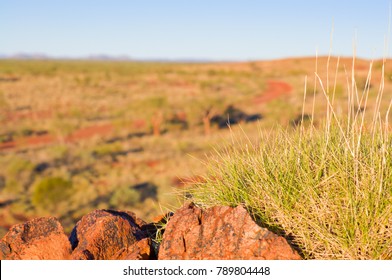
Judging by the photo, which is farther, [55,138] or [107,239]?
[55,138]

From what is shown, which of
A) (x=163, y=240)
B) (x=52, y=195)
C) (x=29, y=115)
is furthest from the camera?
(x=29, y=115)

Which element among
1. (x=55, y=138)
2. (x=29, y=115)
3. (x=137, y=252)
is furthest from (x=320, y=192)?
(x=29, y=115)

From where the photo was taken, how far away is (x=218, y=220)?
293 centimetres

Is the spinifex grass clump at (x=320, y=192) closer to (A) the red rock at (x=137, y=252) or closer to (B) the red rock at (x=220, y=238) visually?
(B) the red rock at (x=220, y=238)

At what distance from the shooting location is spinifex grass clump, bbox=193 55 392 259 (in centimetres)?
278

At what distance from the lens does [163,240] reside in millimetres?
2977

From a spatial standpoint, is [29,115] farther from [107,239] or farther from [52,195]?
[107,239]

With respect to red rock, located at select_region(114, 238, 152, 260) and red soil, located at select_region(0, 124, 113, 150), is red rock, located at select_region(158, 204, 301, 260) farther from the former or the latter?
red soil, located at select_region(0, 124, 113, 150)

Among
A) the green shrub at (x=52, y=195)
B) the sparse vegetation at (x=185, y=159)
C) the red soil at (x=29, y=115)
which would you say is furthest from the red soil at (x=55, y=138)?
the green shrub at (x=52, y=195)

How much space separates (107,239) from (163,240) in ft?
1.42

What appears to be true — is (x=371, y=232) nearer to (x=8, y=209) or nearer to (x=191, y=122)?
(x=8, y=209)

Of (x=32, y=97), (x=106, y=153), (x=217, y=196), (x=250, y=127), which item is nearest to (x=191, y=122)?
(x=250, y=127)

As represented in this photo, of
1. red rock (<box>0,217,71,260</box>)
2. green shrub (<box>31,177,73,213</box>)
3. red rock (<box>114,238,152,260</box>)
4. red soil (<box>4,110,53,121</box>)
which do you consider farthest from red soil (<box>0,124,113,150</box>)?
red rock (<box>114,238,152,260</box>)
